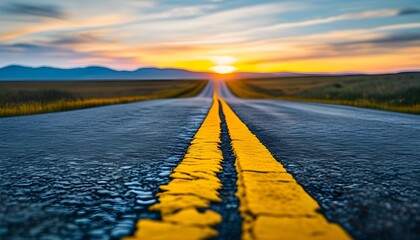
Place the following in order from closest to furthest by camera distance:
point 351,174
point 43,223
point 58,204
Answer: point 43,223 → point 58,204 → point 351,174

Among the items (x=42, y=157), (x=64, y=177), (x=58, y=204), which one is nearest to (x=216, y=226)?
(x=58, y=204)

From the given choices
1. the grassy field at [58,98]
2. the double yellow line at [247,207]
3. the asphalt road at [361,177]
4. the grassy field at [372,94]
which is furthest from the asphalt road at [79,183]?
the grassy field at [372,94]

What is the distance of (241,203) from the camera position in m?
1.93

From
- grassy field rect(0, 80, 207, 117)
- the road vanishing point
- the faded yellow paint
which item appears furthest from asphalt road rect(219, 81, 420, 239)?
grassy field rect(0, 80, 207, 117)

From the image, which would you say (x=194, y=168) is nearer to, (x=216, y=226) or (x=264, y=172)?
(x=264, y=172)

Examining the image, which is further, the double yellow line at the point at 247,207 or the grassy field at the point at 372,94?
the grassy field at the point at 372,94

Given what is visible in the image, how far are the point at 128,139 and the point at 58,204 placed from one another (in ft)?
9.84

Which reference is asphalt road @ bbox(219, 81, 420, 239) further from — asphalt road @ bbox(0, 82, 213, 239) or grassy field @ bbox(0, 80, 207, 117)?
grassy field @ bbox(0, 80, 207, 117)

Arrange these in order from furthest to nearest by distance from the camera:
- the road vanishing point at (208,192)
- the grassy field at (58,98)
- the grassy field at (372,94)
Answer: the grassy field at (372,94) < the grassy field at (58,98) < the road vanishing point at (208,192)

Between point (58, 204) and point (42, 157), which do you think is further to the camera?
point (42, 157)

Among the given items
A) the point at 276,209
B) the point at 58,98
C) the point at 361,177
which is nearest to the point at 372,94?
the point at 58,98

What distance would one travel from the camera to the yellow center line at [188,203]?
1499 mm

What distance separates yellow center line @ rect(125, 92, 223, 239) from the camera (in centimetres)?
150

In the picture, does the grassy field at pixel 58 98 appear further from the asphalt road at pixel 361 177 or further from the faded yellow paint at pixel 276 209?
the faded yellow paint at pixel 276 209
